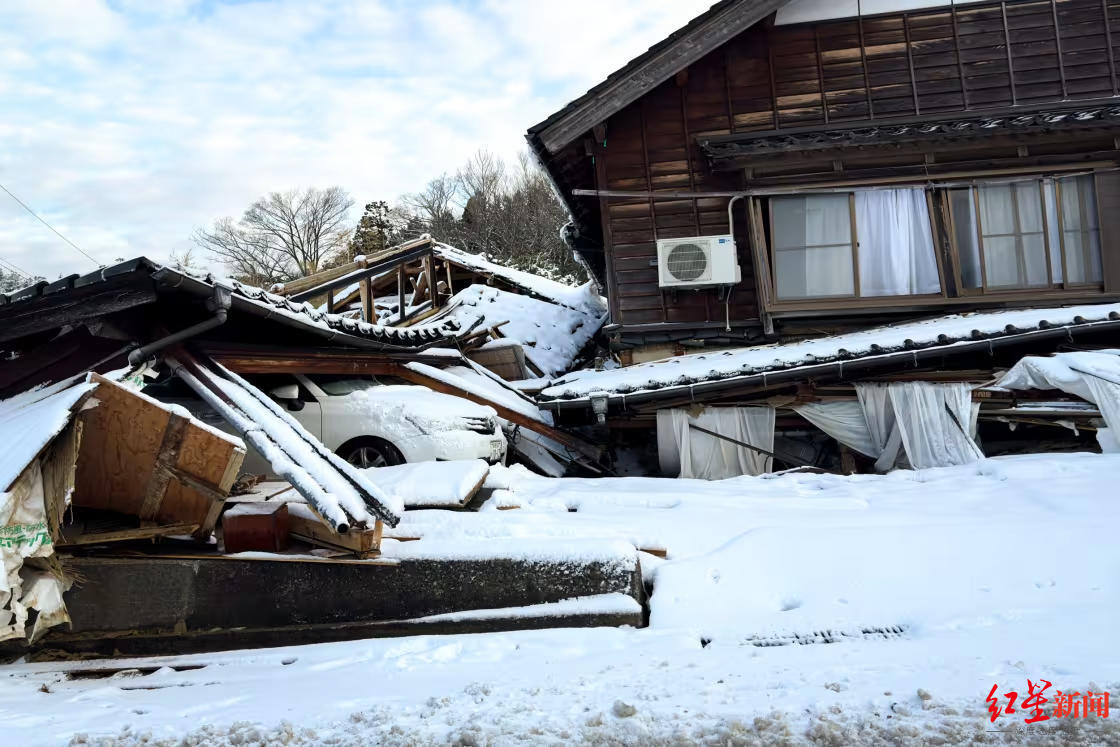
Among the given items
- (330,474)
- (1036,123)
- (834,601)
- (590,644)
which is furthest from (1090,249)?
(330,474)

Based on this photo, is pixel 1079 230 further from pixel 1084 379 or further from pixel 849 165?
pixel 1084 379

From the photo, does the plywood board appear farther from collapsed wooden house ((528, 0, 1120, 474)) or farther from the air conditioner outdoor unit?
the air conditioner outdoor unit

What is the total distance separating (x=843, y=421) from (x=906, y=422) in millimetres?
701

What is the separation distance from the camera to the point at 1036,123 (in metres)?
9.13

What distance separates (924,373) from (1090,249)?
3.69m

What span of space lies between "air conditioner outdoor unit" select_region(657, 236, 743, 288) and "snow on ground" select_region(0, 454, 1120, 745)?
462cm

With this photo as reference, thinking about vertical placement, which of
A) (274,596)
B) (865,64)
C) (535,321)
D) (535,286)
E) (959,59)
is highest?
(865,64)

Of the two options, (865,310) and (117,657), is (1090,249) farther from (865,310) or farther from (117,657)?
(117,657)

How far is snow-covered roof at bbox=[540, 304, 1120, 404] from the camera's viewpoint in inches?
310

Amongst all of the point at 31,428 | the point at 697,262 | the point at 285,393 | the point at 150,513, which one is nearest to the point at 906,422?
the point at 697,262

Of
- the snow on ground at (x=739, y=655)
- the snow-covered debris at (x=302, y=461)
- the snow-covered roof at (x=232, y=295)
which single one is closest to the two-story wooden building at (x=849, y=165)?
the snow-covered roof at (x=232, y=295)

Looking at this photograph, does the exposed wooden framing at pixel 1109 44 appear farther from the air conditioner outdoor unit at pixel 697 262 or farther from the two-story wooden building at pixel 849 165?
the air conditioner outdoor unit at pixel 697 262

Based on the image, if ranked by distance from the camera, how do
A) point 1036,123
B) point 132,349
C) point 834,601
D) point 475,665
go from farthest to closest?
point 1036,123 → point 132,349 → point 834,601 → point 475,665

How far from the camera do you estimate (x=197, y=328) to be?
18.8ft
